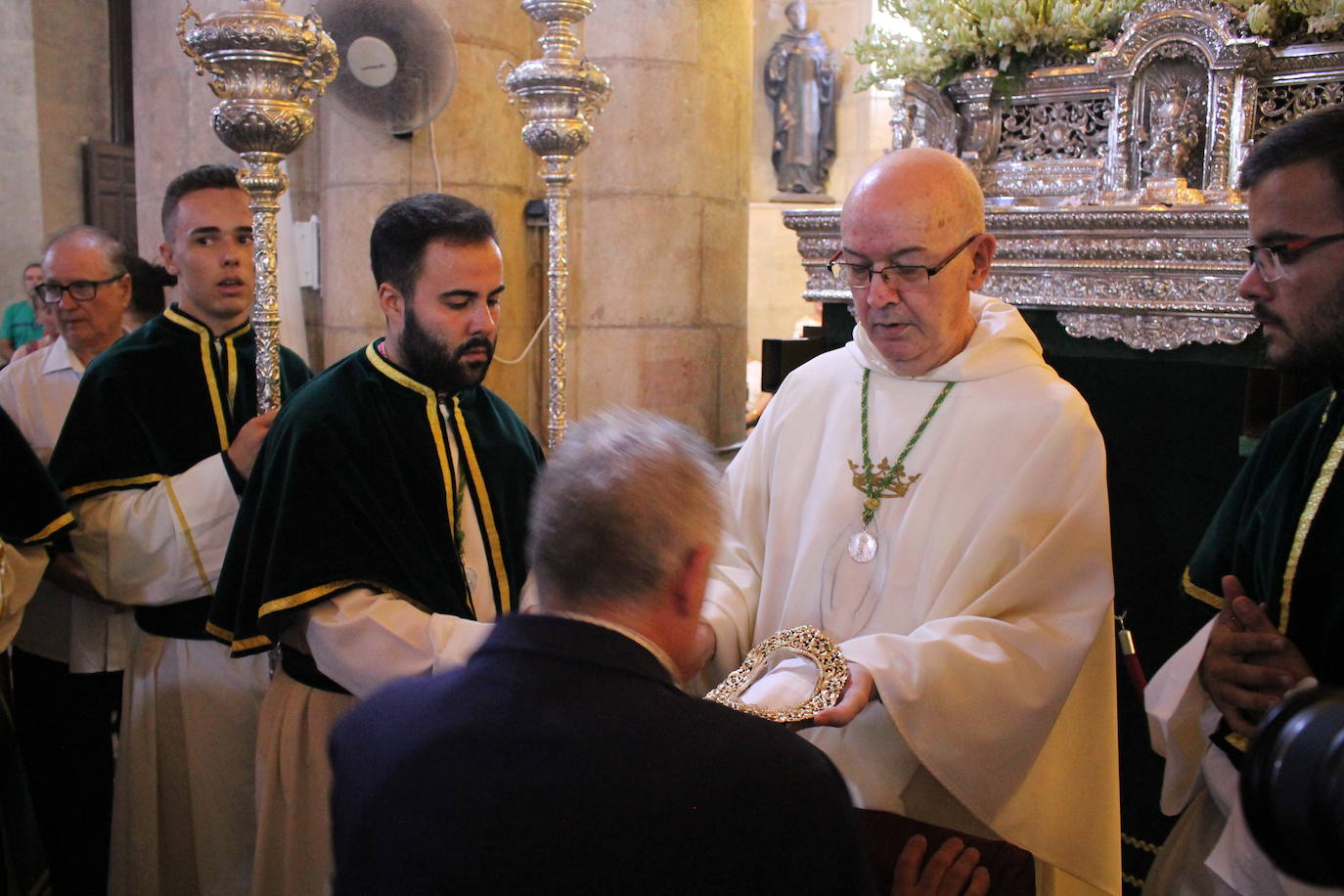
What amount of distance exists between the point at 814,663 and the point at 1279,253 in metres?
1.19

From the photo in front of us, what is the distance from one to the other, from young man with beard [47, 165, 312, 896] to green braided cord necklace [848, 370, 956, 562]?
1.66m

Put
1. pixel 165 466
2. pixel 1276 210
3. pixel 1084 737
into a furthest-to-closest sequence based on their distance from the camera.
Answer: pixel 165 466, pixel 1084 737, pixel 1276 210

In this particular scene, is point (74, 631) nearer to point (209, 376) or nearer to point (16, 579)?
point (16, 579)

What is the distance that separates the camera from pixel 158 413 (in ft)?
11.0

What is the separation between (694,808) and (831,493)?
1533 millimetres

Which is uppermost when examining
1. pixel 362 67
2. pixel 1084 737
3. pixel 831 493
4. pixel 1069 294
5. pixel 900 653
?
pixel 362 67

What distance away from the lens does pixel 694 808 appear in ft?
4.13

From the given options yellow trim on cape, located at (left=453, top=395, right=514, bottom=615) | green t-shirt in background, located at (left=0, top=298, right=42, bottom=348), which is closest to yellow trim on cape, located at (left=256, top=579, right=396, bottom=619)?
yellow trim on cape, located at (left=453, top=395, right=514, bottom=615)

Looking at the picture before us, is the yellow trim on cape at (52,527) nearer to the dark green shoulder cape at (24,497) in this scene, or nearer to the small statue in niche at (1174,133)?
the dark green shoulder cape at (24,497)

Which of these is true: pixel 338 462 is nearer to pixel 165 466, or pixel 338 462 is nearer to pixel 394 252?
pixel 394 252

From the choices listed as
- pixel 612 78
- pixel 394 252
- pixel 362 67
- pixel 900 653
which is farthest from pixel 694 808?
pixel 612 78

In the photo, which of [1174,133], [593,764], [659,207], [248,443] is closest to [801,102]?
[659,207]

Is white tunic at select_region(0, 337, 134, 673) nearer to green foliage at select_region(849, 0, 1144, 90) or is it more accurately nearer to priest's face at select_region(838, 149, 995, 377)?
priest's face at select_region(838, 149, 995, 377)

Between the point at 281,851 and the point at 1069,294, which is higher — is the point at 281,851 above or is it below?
below
